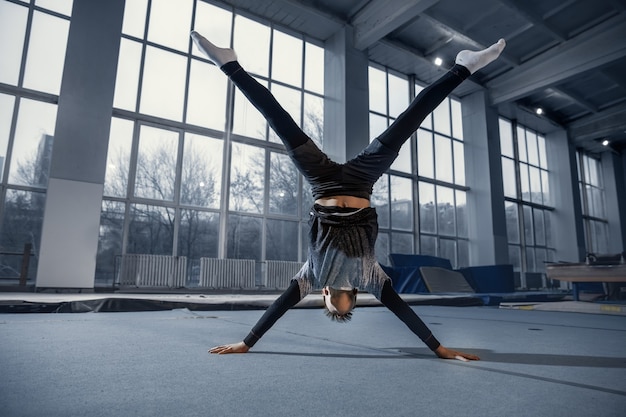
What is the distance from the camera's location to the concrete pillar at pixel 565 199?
12906 mm

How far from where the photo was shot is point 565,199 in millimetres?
13273

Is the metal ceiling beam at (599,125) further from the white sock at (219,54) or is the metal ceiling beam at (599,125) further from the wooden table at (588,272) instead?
the white sock at (219,54)

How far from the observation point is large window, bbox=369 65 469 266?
994 cm

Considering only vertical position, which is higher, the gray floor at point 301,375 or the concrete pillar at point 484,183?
the concrete pillar at point 484,183

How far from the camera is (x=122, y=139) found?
7.18m

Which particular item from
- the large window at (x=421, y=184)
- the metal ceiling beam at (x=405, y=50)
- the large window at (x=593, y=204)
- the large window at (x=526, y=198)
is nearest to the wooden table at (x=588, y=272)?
the large window at (x=421, y=184)

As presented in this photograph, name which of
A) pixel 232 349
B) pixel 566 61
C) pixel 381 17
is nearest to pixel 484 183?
pixel 566 61

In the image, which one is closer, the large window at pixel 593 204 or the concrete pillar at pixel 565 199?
the concrete pillar at pixel 565 199

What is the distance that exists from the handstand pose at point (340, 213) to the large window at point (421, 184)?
7.35 meters

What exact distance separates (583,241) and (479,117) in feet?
18.5

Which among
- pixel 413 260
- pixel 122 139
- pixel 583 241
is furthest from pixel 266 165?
pixel 583 241

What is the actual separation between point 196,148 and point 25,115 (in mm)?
2770

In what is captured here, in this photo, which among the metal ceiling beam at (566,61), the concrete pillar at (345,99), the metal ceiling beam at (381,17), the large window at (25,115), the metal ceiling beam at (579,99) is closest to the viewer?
the large window at (25,115)

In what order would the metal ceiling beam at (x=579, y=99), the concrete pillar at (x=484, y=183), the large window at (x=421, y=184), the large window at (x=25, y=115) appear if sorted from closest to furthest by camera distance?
the large window at (x=25, y=115) < the large window at (x=421, y=184) < the concrete pillar at (x=484, y=183) < the metal ceiling beam at (x=579, y=99)
